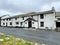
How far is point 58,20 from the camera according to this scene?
52.1 meters

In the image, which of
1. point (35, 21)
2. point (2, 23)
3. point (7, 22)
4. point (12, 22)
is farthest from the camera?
point (2, 23)

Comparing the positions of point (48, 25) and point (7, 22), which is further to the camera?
point (7, 22)

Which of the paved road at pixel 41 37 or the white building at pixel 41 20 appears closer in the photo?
the paved road at pixel 41 37

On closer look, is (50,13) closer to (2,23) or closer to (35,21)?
(35,21)

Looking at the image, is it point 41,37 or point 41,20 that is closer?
point 41,37

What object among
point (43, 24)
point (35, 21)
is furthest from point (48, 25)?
point (35, 21)

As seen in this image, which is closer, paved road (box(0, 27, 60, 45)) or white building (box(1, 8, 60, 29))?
paved road (box(0, 27, 60, 45))

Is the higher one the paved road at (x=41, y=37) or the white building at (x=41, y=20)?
the white building at (x=41, y=20)

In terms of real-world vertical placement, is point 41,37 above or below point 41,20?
below

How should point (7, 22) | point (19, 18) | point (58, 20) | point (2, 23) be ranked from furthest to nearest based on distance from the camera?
1. point (2, 23)
2. point (7, 22)
3. point (19, 18)
4. point (58, 20)

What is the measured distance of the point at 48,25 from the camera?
182 feet

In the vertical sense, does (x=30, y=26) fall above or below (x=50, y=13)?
below

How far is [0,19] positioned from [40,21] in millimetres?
39225

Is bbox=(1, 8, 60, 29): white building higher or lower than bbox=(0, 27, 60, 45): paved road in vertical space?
higher
